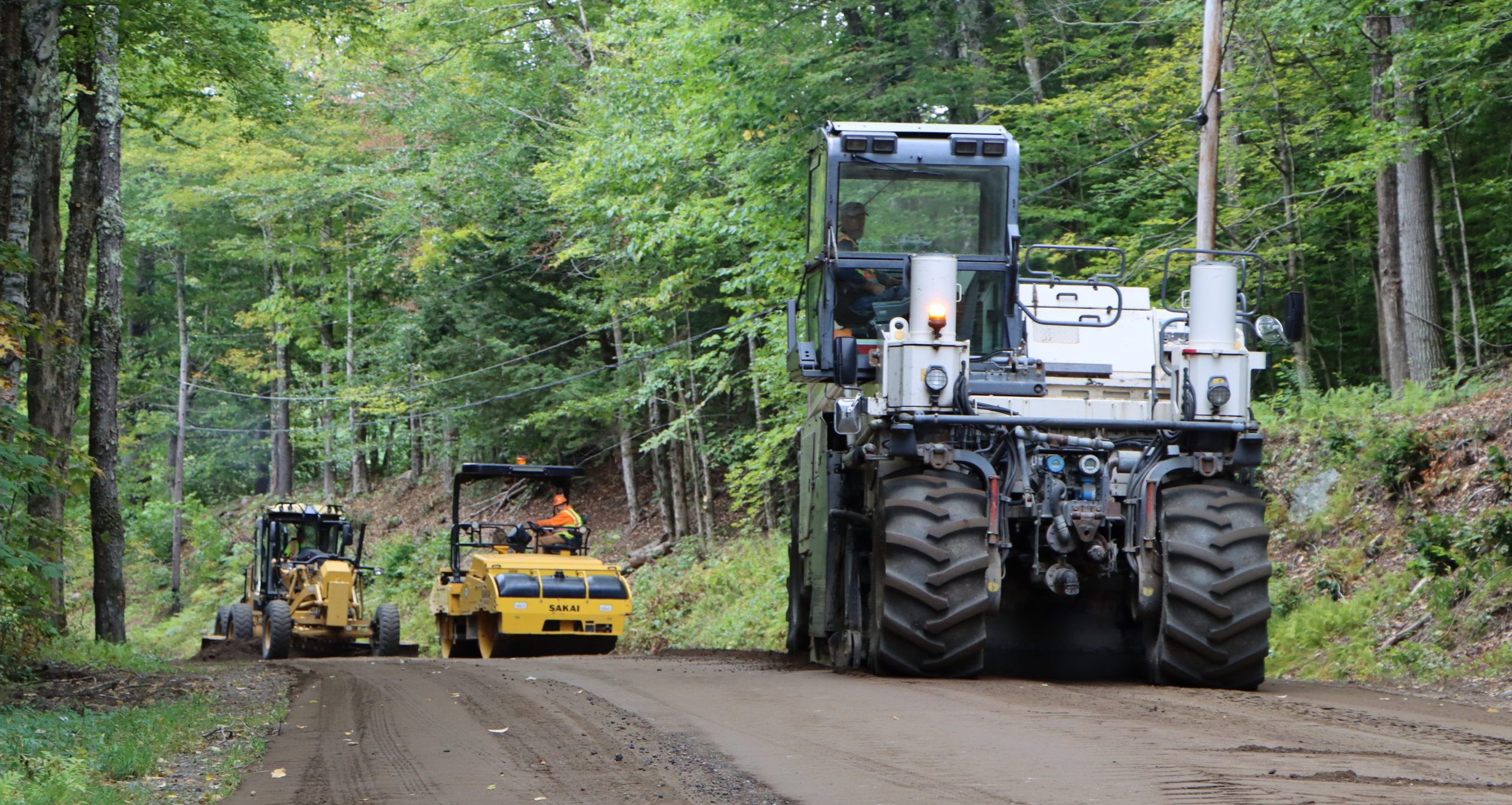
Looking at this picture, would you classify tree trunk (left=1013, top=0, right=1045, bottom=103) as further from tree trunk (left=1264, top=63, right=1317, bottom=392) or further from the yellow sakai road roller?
the yellow sakai road roller

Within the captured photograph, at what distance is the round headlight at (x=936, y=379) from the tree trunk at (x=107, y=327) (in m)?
11.4

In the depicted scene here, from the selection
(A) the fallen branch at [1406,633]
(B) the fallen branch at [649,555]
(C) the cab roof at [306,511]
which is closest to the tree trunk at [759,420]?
(B) the fallen branch at [649,555]

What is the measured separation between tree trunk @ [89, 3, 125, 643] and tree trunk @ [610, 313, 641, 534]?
35.6ft

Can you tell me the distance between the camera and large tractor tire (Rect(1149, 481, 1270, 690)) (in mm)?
9234

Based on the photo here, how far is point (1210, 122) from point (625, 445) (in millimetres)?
16364

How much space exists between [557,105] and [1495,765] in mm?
27659

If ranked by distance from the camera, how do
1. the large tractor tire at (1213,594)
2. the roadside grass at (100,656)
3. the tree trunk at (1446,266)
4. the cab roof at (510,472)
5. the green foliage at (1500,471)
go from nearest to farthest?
the large tractor tire at (1213,594)
the green foliage at (1500,471)
the roadside grass at (100,656)
the tree trunk at (1446,266)
the cab roof at (510,472)

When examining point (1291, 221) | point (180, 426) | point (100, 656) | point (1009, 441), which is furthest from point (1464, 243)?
point (180, 426)

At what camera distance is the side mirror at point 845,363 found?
10523 millimetres

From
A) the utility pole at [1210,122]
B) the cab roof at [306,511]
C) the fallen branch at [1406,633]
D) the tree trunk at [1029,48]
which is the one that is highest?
the tree trunk at [1029,48]

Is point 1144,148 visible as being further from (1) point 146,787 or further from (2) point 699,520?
(1) point 146,787

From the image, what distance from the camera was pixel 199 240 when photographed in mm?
42188

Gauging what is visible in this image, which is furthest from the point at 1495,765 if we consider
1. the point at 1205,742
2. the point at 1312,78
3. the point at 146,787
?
the point at 1312,78

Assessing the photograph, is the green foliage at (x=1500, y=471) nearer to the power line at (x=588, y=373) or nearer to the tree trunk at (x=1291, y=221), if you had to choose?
the tree trunk at (x=1291, y=221)
